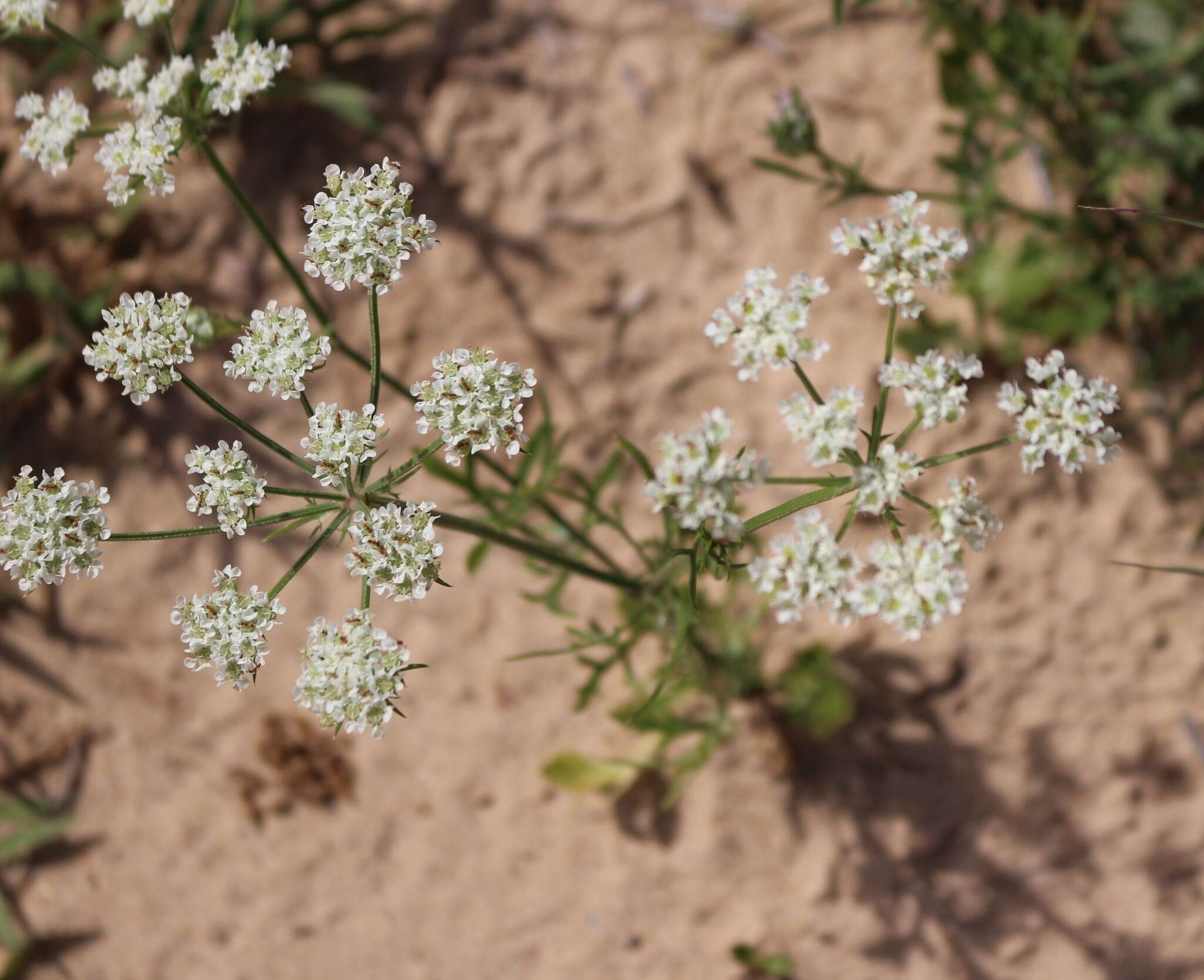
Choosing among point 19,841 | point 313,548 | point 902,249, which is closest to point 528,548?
point 313,548

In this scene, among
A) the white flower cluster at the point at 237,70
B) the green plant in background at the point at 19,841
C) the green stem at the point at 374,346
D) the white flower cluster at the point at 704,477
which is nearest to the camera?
the white flower cluster at the point at 704,477

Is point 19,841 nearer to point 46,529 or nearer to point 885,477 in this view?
point 46,529

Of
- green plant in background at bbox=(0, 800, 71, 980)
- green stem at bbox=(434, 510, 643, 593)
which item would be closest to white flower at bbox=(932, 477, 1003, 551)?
green stem at bbox=(434, 510, 643, 593)

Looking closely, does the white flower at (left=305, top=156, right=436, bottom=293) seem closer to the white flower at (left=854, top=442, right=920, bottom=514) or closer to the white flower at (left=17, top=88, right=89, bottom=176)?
the white flower at (left=17, top=88, right=89, bottom=176)

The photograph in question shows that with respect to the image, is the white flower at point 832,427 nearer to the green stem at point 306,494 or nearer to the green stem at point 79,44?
the green stem at point 306,494

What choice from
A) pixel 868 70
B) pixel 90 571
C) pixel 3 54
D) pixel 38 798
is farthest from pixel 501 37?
pixel 38 798

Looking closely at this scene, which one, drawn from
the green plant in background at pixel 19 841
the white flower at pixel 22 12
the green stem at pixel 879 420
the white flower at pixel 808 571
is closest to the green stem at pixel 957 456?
the green stem at pixel 879 420
